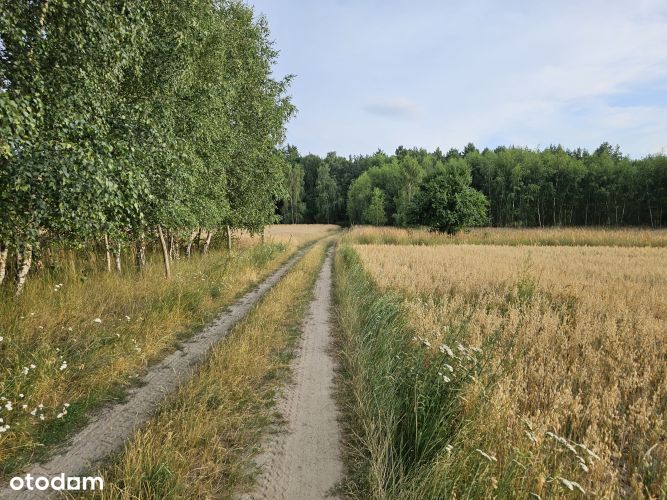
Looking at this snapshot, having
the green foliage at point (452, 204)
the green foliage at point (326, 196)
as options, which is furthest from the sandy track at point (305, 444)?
the green foliage at point (326, 196)

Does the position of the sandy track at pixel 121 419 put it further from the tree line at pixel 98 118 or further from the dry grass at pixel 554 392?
the dry grass at pixel 554 392

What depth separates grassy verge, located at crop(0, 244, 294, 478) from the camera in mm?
3861

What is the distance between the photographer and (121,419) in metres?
4.15

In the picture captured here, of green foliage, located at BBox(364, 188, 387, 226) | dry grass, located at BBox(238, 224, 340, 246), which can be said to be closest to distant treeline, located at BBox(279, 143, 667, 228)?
green foliage, located at BBox(364, 188, 387, 226)

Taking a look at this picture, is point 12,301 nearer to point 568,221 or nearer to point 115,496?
point 115,496

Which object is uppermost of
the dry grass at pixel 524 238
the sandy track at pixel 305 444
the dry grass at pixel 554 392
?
the dry grass at pixel 524 238

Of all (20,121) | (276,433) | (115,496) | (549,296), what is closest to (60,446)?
(115,496)

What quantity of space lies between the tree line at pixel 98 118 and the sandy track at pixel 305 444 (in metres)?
4.53

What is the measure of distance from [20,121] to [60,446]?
4.18m

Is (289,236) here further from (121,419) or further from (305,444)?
(305,444)

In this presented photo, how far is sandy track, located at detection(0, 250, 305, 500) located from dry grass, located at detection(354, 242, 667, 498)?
3.33 meters

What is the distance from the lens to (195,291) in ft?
31.1

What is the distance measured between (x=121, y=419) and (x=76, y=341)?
227 cm

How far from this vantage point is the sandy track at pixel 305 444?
3141 mm
